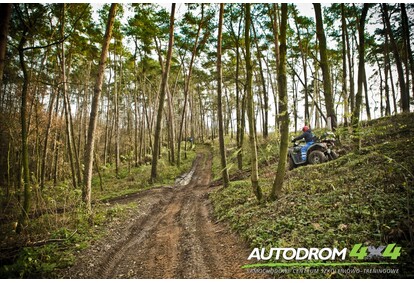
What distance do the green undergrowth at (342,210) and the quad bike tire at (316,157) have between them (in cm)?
110

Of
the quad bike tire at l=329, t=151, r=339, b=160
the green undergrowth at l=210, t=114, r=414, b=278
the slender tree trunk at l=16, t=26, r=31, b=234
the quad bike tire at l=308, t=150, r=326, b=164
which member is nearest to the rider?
the quad bike tire at l=308, t=150, r=326, b=164

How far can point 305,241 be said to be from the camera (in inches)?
134

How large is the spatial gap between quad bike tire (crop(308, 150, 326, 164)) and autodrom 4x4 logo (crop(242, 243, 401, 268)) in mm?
5677

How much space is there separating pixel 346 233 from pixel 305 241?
2.11 ft

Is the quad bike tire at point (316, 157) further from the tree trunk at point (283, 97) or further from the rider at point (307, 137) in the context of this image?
the tree trunk at point (283, 97)

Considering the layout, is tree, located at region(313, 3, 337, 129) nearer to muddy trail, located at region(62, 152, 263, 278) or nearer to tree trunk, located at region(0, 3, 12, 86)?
muddy trail, located at region(62, 152, 263, 278)

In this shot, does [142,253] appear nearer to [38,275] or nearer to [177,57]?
[38,275]

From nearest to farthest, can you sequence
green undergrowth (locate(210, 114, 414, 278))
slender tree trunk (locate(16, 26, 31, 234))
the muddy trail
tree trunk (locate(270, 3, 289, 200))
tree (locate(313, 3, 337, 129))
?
1. green undergrowth (locate(210, 114, 414, 278))
2. the muddy trail
3. tree trunk (locate(270, 3, 289, 200))
4. slender tree trunk (locate(16, 26, 31, 234))
5. tree (locate(313, 3, 337, 129))

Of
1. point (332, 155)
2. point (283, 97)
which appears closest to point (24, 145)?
point (283, 97)

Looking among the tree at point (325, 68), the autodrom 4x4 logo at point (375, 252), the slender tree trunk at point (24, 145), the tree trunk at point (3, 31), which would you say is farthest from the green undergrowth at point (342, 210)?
the slender tree trunk at point (24, 145)

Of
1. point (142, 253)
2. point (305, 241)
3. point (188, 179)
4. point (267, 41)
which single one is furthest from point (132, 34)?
point (305, 241)

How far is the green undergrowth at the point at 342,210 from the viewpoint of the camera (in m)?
3.01

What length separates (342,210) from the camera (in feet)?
12.9

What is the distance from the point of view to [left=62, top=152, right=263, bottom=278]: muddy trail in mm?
3750
